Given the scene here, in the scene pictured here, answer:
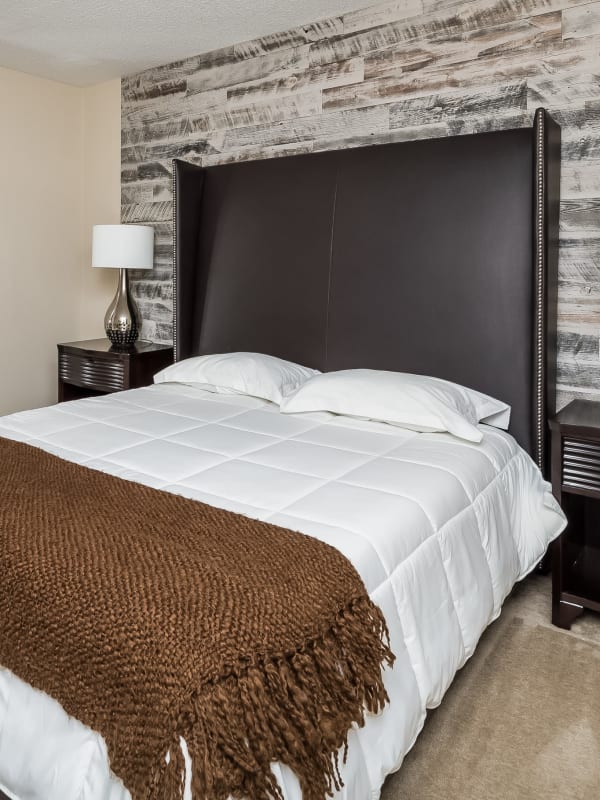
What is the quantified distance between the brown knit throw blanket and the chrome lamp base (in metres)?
2.40

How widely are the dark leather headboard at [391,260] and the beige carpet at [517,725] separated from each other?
707 millimetres

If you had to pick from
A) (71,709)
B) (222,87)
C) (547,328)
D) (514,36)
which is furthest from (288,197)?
(71,709)

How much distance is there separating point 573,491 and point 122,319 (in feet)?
8.51

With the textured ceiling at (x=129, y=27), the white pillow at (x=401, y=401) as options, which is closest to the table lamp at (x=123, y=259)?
the textured ceiling at (x=129, y=27)

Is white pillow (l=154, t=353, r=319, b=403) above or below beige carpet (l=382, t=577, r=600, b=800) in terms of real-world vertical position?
above

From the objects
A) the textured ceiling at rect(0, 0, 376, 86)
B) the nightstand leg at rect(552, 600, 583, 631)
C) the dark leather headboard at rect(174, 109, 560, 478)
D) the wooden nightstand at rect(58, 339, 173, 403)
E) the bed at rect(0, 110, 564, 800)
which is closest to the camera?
the bed at rect(0, 110, 564, 800)

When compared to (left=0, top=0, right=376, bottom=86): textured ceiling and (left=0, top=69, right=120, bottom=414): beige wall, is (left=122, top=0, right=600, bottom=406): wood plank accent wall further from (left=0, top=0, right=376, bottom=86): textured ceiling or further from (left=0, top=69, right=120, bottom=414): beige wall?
(left=0, top=69, right=120, bottom=414): beige wall

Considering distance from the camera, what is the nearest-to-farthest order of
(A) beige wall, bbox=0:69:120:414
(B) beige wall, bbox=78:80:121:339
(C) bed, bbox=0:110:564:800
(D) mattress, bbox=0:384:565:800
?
(D) mattress, bbox=0:384:565:800
(C) bed, bbox=0:110:564:800
(A) beige wall, bbox=0:69:120:414
(B) beige wall, bbox=78:80:121:339

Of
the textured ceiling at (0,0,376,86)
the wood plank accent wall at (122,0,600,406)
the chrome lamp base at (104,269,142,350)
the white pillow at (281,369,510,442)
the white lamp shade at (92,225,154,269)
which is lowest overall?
the white pillow at (281,369,510,442)

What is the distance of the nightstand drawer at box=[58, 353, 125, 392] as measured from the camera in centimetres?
344

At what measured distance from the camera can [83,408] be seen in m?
2.49

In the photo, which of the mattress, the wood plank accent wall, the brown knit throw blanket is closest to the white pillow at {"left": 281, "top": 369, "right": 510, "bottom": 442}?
the mattress

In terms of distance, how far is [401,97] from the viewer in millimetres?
2830

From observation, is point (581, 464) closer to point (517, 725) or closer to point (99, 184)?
point (517, 725)
